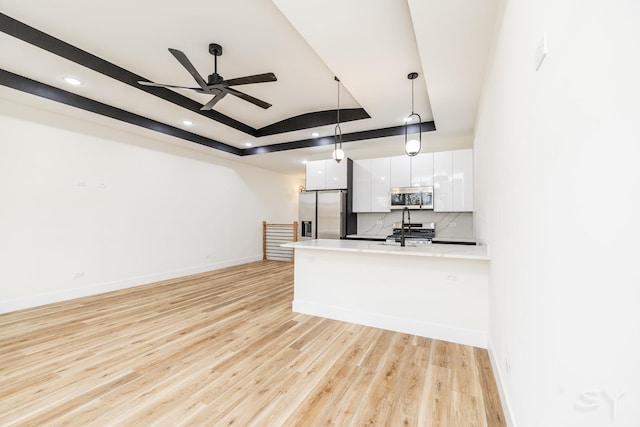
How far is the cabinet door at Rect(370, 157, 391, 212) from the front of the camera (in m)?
5.30

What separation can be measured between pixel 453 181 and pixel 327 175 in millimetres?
2365

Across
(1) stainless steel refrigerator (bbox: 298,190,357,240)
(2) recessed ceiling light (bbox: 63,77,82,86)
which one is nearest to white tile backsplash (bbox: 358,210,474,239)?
(1) stainless steel refrigerator (bbox: 298,190,357,240)

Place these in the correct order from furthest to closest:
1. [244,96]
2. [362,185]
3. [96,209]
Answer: [362,185] < [96,209] < [244,96]

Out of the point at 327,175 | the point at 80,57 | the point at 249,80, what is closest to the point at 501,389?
the point at 249,80

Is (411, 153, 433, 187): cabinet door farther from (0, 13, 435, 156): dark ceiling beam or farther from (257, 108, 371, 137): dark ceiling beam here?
(257, 108, 371, 137): dark ceiling beam

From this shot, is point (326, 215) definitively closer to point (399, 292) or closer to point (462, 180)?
point (462, 180)

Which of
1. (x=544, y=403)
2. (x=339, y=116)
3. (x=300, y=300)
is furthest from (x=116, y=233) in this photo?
(x=544, y=403)

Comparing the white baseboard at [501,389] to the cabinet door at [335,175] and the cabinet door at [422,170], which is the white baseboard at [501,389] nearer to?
the cabinet door at [422,170]

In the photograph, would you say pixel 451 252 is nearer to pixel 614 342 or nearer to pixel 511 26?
pixel 511 26

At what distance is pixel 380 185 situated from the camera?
5375 mm

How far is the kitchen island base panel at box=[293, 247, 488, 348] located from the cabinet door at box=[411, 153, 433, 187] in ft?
8.14

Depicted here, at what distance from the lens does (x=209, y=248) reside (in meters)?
6.33

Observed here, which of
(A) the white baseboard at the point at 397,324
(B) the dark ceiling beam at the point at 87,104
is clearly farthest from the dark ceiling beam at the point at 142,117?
(A) the white baseboard at the point at 397,324

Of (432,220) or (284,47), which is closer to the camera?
(284,47)
